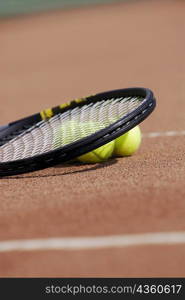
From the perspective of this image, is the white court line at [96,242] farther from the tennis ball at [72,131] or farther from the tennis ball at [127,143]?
the tennis ball at [127,143]

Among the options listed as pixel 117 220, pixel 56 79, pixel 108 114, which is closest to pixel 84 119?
pixel 108 114

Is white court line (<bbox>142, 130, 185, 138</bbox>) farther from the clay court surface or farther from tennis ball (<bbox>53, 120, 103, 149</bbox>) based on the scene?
tennis ball (<bbox>53, 120, 103, 149</bbox>)

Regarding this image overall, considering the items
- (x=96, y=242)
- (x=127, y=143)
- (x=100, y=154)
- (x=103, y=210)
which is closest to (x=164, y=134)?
(x=127, y=143)

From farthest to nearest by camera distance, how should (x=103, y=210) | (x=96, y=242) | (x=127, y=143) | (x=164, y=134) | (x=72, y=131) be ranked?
(x=164, y=134), (x=127, y=143), (x=72, y=131), (x=103, y=210), (x=96, y=242)

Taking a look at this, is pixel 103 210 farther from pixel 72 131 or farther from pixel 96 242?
pixel 72 131

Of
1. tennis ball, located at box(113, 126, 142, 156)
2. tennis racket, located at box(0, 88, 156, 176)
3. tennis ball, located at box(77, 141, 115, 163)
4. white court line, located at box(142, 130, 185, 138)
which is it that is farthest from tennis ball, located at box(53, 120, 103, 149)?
white court line, located at box(142, 130, 185, 138)

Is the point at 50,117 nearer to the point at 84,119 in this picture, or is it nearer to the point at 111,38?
the point at 84,119
